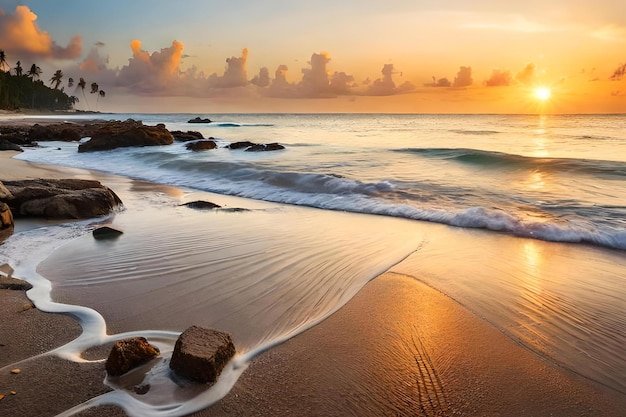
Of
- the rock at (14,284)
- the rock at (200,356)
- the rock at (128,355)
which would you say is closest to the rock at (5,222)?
the rock at (14,284)

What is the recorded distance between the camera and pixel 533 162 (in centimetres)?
1630

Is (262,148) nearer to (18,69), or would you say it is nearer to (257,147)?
(257,147)

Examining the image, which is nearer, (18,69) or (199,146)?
(199,146)

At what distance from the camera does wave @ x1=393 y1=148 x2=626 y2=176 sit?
14194 mm

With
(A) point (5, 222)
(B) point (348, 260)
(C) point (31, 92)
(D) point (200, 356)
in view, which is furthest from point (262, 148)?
(C) point (31, 92)

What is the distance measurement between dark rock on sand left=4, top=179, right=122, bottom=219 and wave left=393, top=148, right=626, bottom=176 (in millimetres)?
12957

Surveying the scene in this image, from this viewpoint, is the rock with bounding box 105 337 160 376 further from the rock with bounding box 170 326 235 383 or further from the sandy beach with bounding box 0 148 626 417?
the rock with bounding box 170 326 235 383

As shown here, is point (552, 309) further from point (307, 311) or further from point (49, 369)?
point (49, 369)

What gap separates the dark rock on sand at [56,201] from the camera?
276 inches

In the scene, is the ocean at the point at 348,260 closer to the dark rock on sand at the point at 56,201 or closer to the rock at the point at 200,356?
the rock at the point at 200,356

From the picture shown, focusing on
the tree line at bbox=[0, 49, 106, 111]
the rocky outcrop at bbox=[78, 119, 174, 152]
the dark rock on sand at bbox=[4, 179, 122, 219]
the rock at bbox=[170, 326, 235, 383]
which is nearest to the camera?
the rock at bbox=[170, 326, 235, 383]

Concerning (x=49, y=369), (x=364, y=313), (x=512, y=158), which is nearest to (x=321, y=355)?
(x=364, y=313)

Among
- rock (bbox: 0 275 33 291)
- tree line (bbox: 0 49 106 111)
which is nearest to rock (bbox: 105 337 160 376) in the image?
rock (bbox: 0 275 33 291)

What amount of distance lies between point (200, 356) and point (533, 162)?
16.5m
